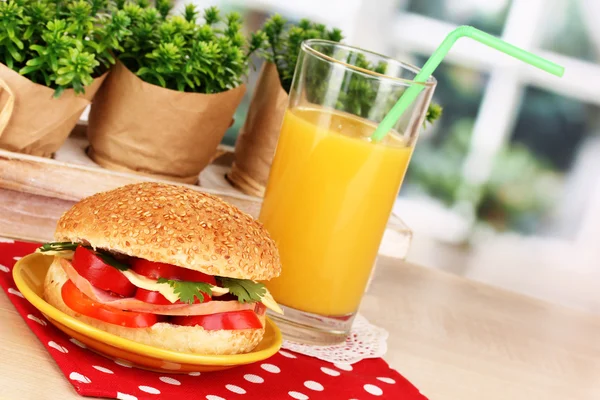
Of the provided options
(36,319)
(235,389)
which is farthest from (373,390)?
(36,319)

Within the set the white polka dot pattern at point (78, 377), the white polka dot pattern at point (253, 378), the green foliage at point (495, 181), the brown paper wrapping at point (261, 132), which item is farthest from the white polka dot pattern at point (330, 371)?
the green foliage at point (495, 181)

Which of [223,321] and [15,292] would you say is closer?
[223,321]

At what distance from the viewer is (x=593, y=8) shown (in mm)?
3625

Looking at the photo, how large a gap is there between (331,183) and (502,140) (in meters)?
2.73

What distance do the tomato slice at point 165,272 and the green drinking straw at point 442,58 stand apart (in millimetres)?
298

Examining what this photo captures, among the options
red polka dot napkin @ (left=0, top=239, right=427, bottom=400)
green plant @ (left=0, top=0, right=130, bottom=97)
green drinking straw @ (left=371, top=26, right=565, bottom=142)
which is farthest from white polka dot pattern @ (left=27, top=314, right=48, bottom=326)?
green drinking straw @ (left=371, top=26, right=565, bottom=142)

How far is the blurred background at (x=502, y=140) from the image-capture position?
356cm

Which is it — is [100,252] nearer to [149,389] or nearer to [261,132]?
[149,389]

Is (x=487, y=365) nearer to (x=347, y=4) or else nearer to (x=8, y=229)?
(x=8, y=229)

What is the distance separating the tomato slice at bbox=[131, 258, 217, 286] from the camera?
0.88 metres

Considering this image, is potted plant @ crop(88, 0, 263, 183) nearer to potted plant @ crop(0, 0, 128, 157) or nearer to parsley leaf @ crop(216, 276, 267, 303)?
potted plant @ crop(0, 0, 128, 157)

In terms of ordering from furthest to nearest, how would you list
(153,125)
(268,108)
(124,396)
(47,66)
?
(268,108) → (153,125) → (47,66) → (124,396)

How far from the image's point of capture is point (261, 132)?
1.38 metres

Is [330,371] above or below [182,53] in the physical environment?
below
